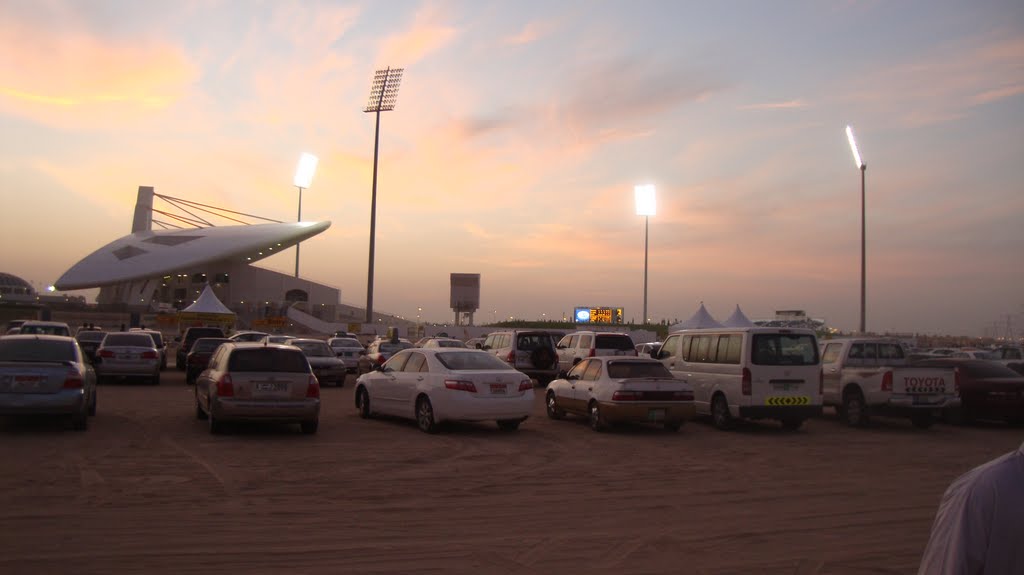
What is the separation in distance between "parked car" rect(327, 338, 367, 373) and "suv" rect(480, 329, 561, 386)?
8.16 meters

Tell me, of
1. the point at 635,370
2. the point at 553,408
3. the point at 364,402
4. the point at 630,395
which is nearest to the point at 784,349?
the point at 635,370

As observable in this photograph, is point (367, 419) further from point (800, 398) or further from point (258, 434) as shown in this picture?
point (800, 398)

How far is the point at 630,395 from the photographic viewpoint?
16391 mm

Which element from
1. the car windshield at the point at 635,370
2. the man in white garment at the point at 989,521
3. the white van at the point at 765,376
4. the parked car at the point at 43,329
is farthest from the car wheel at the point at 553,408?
the parked car at the point at 43,329

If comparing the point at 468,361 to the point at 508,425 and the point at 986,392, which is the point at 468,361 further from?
the point at 986,392

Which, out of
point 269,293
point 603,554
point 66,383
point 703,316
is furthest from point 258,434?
point 269,293

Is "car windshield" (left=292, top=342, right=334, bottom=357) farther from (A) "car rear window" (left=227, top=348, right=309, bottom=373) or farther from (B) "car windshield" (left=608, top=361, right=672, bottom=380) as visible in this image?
(B) "car windshield" (left=608, top=361, right=672, bottom=380)

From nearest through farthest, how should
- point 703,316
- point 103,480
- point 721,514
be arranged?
1. point 721,514
2. point 103,480
3. point 703,316

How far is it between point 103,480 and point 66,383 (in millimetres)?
4555

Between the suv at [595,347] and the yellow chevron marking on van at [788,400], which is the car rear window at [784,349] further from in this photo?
the suv at [595,347]

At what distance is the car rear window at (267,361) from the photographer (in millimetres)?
14781

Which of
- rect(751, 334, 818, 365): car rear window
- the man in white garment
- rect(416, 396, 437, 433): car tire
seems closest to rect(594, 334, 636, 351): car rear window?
rect(751, 334, 818, 365): car rear window

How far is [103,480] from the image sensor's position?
400 inches

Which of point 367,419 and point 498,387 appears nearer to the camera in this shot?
point 498,387
